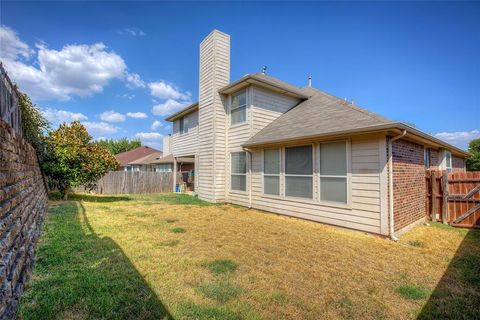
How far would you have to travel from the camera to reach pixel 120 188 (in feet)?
51.6

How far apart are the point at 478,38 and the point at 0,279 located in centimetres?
1397

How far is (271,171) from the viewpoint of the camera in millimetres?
8531

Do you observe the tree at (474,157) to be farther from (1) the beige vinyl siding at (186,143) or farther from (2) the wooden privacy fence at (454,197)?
(1) the beige vinyl siding at (186,143)

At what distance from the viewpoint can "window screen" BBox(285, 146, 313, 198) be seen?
23.2ft

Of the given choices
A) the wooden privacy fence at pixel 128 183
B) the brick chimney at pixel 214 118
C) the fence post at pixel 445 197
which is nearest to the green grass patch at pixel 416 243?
the fence post at pixel 445 197

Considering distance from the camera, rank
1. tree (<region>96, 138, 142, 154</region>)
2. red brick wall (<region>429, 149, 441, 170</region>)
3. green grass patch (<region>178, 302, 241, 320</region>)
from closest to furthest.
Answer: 1. green grass patch (<region>178, 302, 241, 320</region>)
2. red brick wall (<region>429, 149, 441, 170</region>)
3. tree (<region>96, 138, 142, 154</region>)

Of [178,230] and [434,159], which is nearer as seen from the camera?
[178,230]

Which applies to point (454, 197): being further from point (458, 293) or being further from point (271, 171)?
point (271, 171)

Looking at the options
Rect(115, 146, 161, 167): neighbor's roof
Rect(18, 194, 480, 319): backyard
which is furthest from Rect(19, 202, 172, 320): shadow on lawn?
Rect(115, 146, 161, 167): neighbor's roof

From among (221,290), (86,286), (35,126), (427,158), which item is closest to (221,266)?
(221,290)

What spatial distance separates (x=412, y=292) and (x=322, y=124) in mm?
4892

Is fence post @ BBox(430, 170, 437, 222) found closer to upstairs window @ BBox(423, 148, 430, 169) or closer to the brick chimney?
upstairs window @ BBox(423, 148, 430, 169)

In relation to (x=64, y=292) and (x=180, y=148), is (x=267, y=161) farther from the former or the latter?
(x=180, y=148)

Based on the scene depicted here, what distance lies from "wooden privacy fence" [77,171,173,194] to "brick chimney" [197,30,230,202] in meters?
6.84
